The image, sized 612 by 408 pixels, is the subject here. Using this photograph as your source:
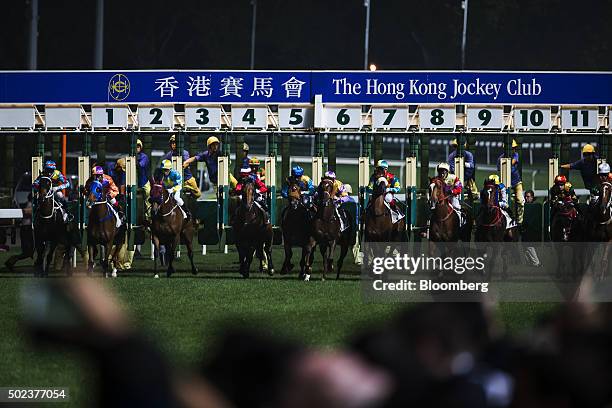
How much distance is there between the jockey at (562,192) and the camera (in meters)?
23.1

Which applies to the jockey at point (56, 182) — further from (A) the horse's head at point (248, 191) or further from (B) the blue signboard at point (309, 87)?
(B) the blue signboard at point (309, 87)

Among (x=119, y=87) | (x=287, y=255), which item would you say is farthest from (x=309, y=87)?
(x=287, y=255)

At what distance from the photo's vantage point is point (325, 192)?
21.8 m

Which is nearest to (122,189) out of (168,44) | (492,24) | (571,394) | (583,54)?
(571,394)

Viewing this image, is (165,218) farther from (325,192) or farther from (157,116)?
(157,116)

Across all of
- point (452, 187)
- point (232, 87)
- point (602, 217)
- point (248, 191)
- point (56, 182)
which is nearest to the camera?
point (602, 217)

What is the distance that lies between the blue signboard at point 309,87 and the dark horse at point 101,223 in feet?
12.3

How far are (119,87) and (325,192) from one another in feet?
18.6

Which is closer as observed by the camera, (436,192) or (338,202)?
(436,192)

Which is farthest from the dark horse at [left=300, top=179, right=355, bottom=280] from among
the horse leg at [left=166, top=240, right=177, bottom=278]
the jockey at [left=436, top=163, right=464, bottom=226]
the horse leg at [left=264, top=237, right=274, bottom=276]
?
the horse leg at [left=166, top=240, right=177, bottom=278]

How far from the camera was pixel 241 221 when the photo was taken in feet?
72.5

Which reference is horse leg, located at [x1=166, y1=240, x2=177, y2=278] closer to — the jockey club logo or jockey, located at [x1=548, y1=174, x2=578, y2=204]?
the jockey club logo

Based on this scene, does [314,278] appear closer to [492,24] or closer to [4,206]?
[4,206]

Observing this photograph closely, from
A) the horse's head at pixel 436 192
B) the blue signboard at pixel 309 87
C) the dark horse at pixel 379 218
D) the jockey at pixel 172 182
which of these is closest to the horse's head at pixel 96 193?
the jockey at pixel 172 182
